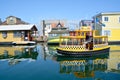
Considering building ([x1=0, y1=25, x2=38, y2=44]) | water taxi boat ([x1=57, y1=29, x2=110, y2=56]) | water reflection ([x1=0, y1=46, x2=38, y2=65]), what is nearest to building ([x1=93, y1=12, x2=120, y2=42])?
water taxi boat ([x1=57, y1=29, x2=110, y2=56])

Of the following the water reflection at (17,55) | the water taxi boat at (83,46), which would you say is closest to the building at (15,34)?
the water reflection at (17,55)

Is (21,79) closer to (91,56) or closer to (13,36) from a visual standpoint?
(91,56)

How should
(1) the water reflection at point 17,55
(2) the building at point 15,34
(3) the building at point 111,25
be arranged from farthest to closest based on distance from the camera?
(2) the building at point 15,34, (3) the building at point 111,25, (1) the water reflection at point 17,55

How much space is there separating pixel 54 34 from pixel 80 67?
2400 cm

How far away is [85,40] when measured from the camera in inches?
902

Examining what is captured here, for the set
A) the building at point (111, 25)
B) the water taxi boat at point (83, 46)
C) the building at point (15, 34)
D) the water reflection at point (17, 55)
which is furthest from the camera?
the building at point (15, 34)

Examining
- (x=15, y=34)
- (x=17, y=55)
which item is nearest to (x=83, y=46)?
(x=17, y=55)

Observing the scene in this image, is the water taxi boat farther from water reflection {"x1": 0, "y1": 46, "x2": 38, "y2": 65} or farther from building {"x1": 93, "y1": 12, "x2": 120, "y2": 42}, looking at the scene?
building {"x1": 93, "y1": 12, "x2": 120, "y2": 42}

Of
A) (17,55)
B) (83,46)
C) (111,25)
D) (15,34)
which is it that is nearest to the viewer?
(83,46)

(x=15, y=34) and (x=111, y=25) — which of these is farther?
(x=15, y=34)

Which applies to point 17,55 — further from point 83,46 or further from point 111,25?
point 111,25

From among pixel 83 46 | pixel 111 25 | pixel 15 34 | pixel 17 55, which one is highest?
pixel 111 25

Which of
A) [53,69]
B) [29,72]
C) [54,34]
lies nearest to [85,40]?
[53,69]

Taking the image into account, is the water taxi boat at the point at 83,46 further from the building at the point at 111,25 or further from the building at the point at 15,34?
the building at the point at 15,34
